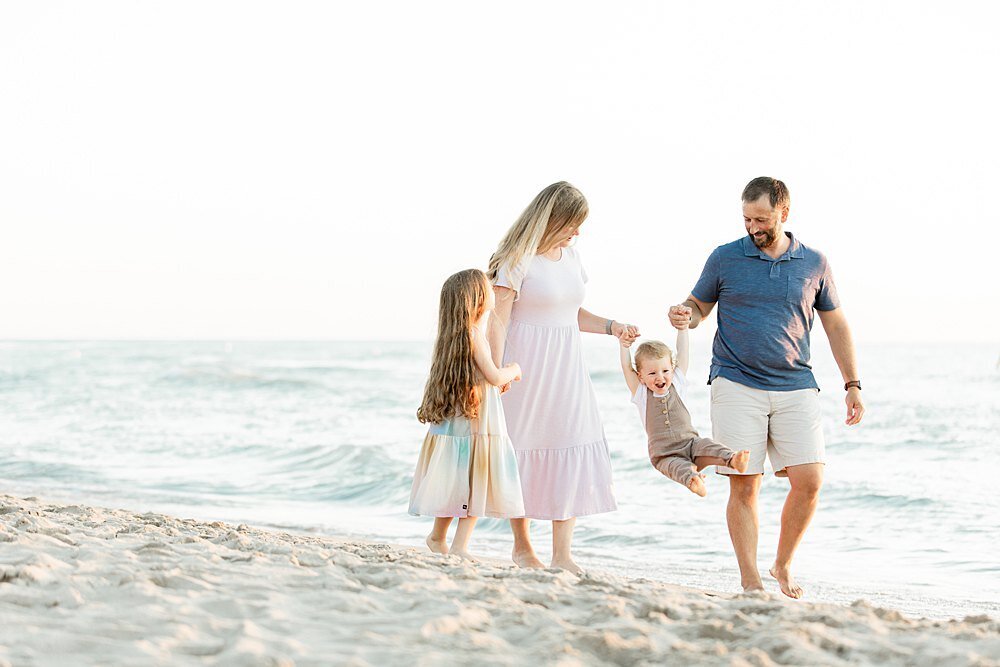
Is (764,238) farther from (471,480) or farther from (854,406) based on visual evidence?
(471,480)

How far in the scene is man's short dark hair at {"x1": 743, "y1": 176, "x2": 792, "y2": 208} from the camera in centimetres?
465

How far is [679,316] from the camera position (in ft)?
15.6

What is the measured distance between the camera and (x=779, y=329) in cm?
471

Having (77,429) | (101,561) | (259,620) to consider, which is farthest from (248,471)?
(259,620)

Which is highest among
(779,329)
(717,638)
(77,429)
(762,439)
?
(779,329)

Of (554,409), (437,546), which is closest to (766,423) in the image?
(554,409)

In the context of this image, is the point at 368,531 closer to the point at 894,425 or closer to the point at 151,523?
the point at 151,523

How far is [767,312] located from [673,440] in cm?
73

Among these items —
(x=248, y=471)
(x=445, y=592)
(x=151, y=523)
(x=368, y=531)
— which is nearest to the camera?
(x=445, y=592)

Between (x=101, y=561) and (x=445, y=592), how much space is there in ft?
4.54

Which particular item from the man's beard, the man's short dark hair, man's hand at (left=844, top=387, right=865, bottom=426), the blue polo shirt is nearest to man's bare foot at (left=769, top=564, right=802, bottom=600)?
man's hand at (left=844, top=387, right=865, bottom=426)

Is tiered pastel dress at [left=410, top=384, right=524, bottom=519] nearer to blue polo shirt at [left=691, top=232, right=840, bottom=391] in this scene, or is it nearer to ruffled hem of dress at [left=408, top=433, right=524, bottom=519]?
ruffled hem of dress at [left=408, top=433, right=524, bottom=519]

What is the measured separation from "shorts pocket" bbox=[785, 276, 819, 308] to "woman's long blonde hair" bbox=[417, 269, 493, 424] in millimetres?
1381

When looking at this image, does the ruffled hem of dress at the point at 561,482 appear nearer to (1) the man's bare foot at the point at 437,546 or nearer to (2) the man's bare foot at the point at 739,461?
(1) the man's bare foot at the point at 437,546
